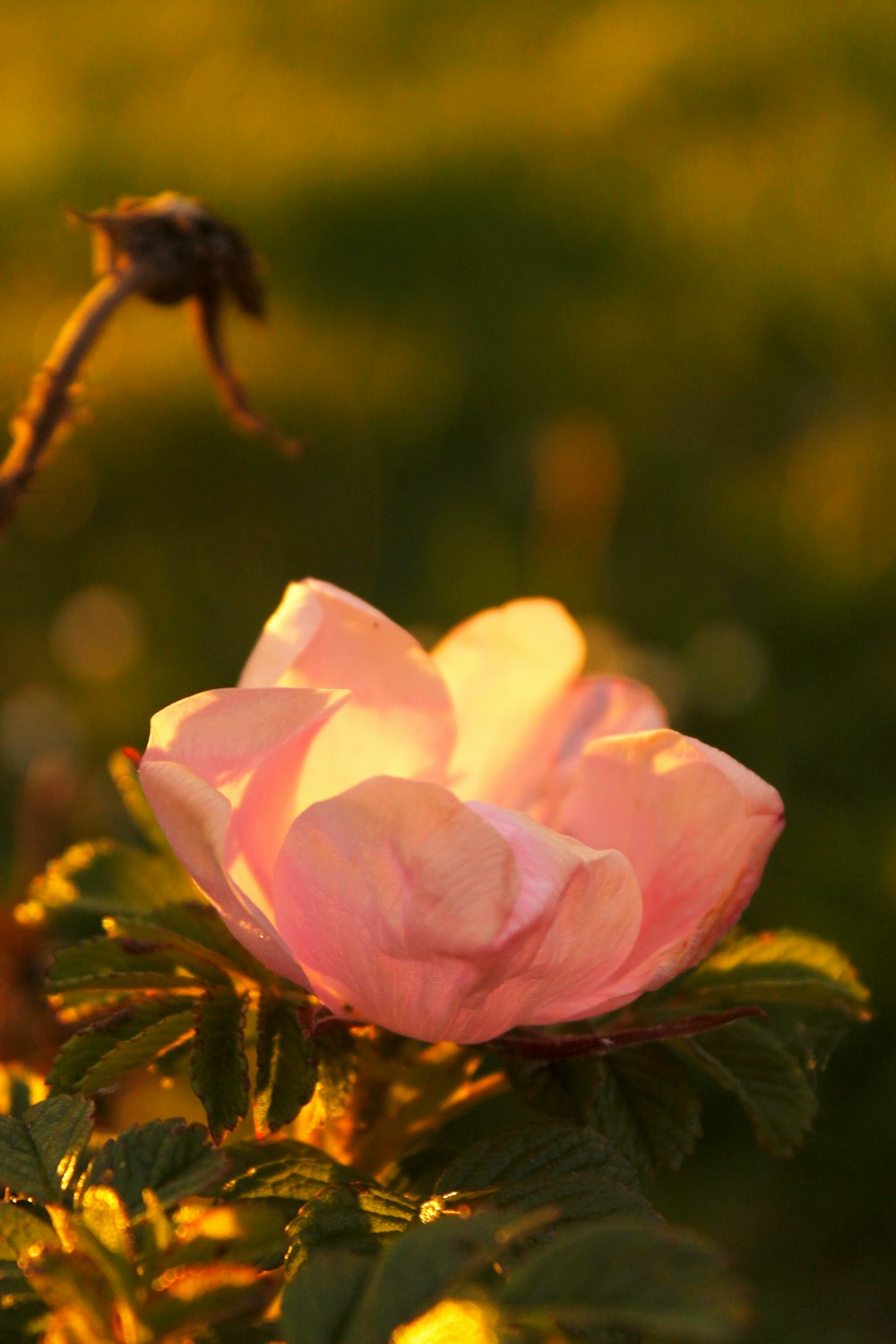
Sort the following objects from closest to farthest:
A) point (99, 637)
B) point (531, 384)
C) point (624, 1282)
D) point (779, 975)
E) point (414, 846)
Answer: point (624, 1282) < point (414, 846) < point (779, 975) < point (99, 637) < point (531, 384)

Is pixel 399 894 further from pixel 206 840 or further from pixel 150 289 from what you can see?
pixel 150 289

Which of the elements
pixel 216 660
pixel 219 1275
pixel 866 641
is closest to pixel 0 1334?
pixel 219 1275

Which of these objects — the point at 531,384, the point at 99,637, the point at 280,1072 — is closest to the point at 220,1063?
the point at 280,1072

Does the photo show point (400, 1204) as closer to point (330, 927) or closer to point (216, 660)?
point (330, 927)

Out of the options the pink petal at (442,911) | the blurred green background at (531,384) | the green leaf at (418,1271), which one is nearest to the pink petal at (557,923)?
the pink petal at (442,911)

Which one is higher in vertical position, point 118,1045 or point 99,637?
point 118,1045

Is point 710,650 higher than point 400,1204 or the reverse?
the reverse
